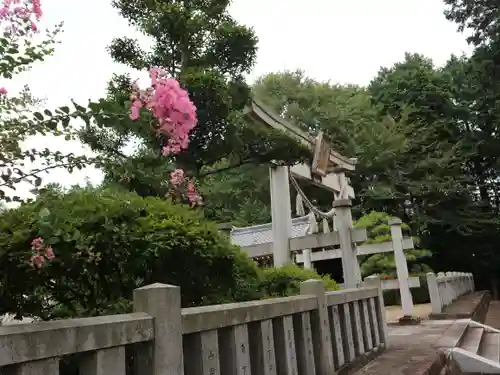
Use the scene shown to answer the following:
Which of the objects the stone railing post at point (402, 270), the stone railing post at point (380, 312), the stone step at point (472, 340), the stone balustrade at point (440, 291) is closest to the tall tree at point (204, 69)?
the stone railing post at point (380, 312)

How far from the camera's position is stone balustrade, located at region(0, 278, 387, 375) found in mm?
1238

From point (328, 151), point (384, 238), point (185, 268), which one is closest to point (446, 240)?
point (384, 238)

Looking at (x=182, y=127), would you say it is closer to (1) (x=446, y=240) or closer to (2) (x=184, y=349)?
(2) (x=184, y=349)

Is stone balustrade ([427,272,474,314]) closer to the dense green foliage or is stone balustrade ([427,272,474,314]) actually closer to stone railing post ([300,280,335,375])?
the dense green foliage

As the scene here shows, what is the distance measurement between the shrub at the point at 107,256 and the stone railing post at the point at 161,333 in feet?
2.48

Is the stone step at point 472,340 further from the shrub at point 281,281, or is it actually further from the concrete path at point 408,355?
the shrub at point 281,281

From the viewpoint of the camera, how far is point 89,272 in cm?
258

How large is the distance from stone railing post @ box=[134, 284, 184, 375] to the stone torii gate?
4707 mm

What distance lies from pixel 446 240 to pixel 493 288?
2829 mm

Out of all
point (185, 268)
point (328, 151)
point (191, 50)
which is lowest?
point (185, 268)

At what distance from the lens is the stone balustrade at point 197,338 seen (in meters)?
1.24

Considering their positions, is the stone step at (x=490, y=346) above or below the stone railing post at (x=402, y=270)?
below

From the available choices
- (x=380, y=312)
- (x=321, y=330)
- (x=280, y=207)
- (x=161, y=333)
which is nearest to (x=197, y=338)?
(x=161, y=333)

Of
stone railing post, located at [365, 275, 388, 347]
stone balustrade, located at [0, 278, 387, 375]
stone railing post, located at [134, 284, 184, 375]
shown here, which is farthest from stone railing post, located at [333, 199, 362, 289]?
stone railing post, located at [134, 284, 184, 375]
